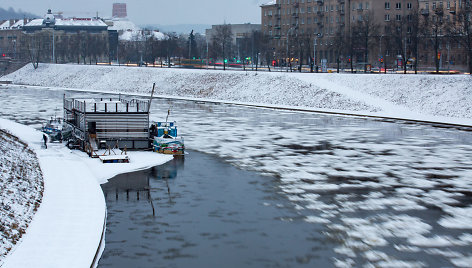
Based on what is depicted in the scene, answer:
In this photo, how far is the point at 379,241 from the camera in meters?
22.9

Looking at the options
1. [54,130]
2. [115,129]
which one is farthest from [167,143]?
[54,130]

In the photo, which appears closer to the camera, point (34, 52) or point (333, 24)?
point (333, 24)

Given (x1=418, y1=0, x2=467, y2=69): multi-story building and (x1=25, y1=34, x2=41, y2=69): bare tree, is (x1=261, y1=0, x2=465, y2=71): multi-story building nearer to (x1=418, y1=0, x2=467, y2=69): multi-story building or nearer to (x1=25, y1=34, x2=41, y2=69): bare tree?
(x1=418, y1=0, x2=467, y2=69): multi-story building

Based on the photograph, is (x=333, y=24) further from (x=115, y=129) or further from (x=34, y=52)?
(x=115, y=129)

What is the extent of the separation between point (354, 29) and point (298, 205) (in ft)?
312

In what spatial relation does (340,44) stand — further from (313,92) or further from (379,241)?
(379,241)

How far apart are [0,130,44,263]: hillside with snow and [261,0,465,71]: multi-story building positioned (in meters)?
77.1

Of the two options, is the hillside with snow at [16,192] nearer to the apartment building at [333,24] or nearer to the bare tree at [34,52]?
the apartment building at [333,24]

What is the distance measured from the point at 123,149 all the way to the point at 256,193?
47.9 feet

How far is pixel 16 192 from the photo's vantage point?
26.3 metres

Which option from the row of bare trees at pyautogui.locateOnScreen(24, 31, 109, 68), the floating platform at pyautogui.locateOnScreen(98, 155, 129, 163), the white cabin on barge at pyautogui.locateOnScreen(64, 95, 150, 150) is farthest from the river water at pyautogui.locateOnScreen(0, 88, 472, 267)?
the row of bare trees at pyautogui.locateOnScreen(24, 31, 109, 68)

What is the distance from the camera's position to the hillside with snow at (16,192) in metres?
21.6

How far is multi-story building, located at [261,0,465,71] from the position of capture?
115750 mm

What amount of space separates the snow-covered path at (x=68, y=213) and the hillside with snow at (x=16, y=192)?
289 millimetres
